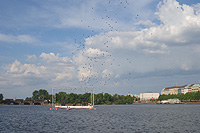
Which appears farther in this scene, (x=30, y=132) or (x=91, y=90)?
(x=91, y=90)

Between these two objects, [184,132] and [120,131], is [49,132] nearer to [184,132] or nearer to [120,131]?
[120,131]

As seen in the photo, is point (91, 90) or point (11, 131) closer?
point (11, 131)

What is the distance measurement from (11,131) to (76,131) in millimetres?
16510

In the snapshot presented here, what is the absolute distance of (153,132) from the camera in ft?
204

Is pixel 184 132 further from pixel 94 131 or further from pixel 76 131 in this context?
pixel 76 131

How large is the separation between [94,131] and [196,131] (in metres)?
24.8

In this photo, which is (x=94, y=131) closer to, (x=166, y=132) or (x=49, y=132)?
(x=49, y=132)

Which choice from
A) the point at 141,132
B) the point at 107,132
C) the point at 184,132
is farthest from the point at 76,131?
the point at 184,132

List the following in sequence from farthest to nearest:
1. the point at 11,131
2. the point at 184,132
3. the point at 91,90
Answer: the point at 91,90, the point at 11,131, the point at 184,132

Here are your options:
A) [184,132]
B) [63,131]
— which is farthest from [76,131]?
[184,132]

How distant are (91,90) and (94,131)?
353ft

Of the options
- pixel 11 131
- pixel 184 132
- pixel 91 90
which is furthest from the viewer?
pixel 91 90

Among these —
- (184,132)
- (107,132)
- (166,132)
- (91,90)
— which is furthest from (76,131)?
(91,90)

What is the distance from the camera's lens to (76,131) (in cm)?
6500
